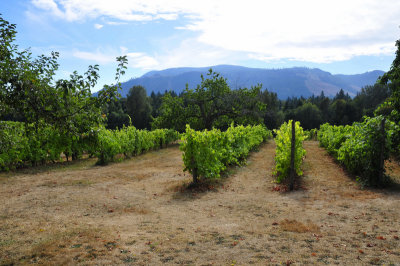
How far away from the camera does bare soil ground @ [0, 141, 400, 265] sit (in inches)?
178

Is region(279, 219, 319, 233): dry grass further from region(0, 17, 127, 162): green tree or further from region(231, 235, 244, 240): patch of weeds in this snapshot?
region(0, 17, 127, 162): green tree

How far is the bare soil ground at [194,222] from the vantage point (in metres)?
4.53

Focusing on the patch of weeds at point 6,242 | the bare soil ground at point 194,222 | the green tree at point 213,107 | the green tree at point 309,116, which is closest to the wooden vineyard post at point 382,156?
the bare soil ground at point 194,222

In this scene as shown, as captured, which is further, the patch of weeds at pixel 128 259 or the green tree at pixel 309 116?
the green tree at pixel 309 116

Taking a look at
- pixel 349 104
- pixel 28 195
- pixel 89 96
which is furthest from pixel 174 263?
pixel 349 104

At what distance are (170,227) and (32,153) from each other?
35.2 ft

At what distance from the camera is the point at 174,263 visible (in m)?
4.30

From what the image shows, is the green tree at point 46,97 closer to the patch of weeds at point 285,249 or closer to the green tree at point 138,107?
the patch of weeds at point 285,249

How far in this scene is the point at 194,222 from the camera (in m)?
6.50

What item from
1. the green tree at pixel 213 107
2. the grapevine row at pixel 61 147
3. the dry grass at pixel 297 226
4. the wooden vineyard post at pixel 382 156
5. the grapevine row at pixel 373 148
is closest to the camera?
the dry grass at pixel 297 226

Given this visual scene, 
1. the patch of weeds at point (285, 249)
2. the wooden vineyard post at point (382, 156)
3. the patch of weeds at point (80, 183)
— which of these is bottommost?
the patch of weeds at point (80, 183)

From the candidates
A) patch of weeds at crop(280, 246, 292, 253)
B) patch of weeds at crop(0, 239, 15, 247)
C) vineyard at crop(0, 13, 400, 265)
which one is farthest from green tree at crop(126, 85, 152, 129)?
patch of weeds at crop(280, 246, 292, 253)

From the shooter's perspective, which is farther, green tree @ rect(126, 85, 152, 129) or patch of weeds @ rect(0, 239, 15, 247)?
green tree @ rect(126, 85, 152, 129)

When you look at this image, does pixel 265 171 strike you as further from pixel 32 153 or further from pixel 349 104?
pixel 349 104
